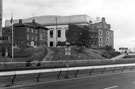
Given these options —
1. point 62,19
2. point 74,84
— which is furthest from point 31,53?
point 74,84

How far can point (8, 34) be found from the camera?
113688 millimetres

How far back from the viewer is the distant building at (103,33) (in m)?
128

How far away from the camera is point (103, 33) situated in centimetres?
13138

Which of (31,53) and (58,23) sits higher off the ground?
(58,23)

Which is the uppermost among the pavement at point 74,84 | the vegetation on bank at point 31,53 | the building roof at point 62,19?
the building roof at point 62,19

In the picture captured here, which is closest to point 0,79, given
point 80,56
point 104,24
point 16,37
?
point 80,56

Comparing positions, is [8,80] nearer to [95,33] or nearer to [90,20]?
[95,33]

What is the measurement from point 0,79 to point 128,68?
79.7 ft

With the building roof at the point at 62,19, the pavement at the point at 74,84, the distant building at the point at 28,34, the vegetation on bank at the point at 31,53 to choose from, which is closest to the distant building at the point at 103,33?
the building roof at the point at 62,19

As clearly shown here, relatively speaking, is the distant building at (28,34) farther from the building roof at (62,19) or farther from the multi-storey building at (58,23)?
the building roof at (62,19)

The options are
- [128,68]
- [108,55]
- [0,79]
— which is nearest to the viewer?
[0,79]

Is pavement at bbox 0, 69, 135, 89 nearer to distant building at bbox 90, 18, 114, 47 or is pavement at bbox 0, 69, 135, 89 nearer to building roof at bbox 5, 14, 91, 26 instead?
distant building at bbox 90, 18, 114, 47

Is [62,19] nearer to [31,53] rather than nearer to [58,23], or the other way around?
[58,23]

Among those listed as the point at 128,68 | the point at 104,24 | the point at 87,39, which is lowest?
the point at 128,68
